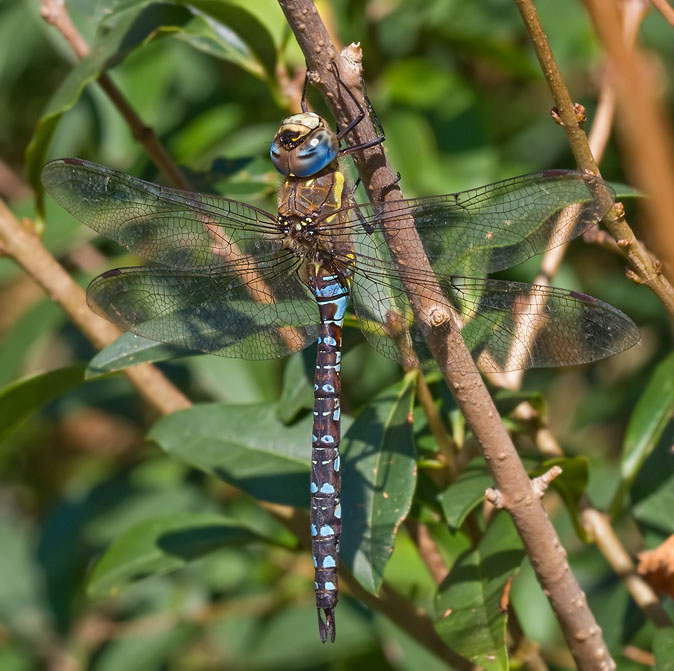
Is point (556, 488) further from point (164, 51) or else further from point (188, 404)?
point (164, 51)

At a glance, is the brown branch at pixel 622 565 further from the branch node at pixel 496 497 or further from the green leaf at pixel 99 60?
the green leaf at pixel 99 60

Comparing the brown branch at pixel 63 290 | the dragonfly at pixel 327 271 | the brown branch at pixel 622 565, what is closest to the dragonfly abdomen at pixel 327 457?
the dragonfly at pixel 327 271

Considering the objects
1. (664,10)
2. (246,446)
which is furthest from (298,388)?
(664,10)

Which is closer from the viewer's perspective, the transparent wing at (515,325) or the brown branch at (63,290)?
the transparent wing at (515,325)

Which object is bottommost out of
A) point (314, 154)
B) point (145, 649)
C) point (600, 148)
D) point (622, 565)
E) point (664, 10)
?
point (145, 649)

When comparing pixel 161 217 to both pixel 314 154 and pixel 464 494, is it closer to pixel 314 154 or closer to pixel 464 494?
pixel 314 154

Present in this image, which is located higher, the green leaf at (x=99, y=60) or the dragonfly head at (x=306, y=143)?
the green leaf at (x=99, y=60)

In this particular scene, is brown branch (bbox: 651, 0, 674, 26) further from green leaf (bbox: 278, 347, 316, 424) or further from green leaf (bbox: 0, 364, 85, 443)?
green leaf (bbox: 0, 364, 85, 443)
